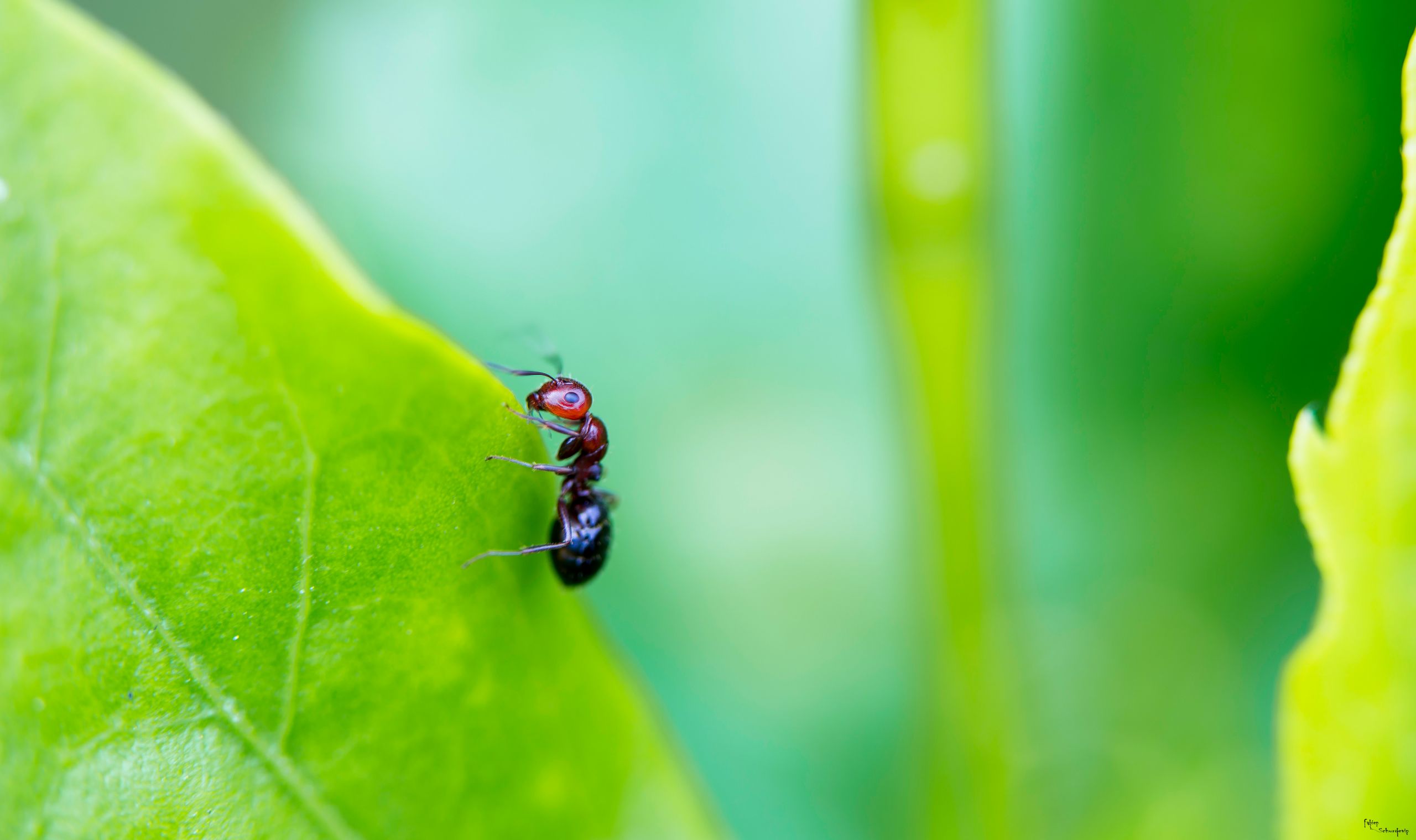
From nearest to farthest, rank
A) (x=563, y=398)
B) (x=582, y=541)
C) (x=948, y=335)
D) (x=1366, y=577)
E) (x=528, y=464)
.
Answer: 1. (x=1366, y=577)
2. (x=528, y=464)
3. (x=948, y=335)
4. (x=582, y=541)
5. (x=563, y=398)

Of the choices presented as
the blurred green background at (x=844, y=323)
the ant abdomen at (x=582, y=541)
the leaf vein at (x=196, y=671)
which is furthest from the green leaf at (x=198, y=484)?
the blurred green background at (x=844, y=323)

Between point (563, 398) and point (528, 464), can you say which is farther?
A: point (563, 398)

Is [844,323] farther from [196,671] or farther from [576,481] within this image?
[196,671]

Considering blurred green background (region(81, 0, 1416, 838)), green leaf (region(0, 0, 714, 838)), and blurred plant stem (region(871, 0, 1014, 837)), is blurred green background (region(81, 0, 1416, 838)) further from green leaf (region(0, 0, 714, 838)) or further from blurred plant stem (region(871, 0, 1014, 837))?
green leaf (region(0, 0, 714, 838))

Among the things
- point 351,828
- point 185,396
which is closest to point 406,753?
point 351,828

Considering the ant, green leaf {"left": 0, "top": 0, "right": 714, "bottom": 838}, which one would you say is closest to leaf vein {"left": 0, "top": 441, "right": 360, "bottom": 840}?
green leaf {"left": 0, "top": 0, "right": 714, "bottom": 838}

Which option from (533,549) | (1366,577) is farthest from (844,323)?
(1366,577)

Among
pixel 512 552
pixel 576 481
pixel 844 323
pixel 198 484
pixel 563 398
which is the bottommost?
pixel 844 323
